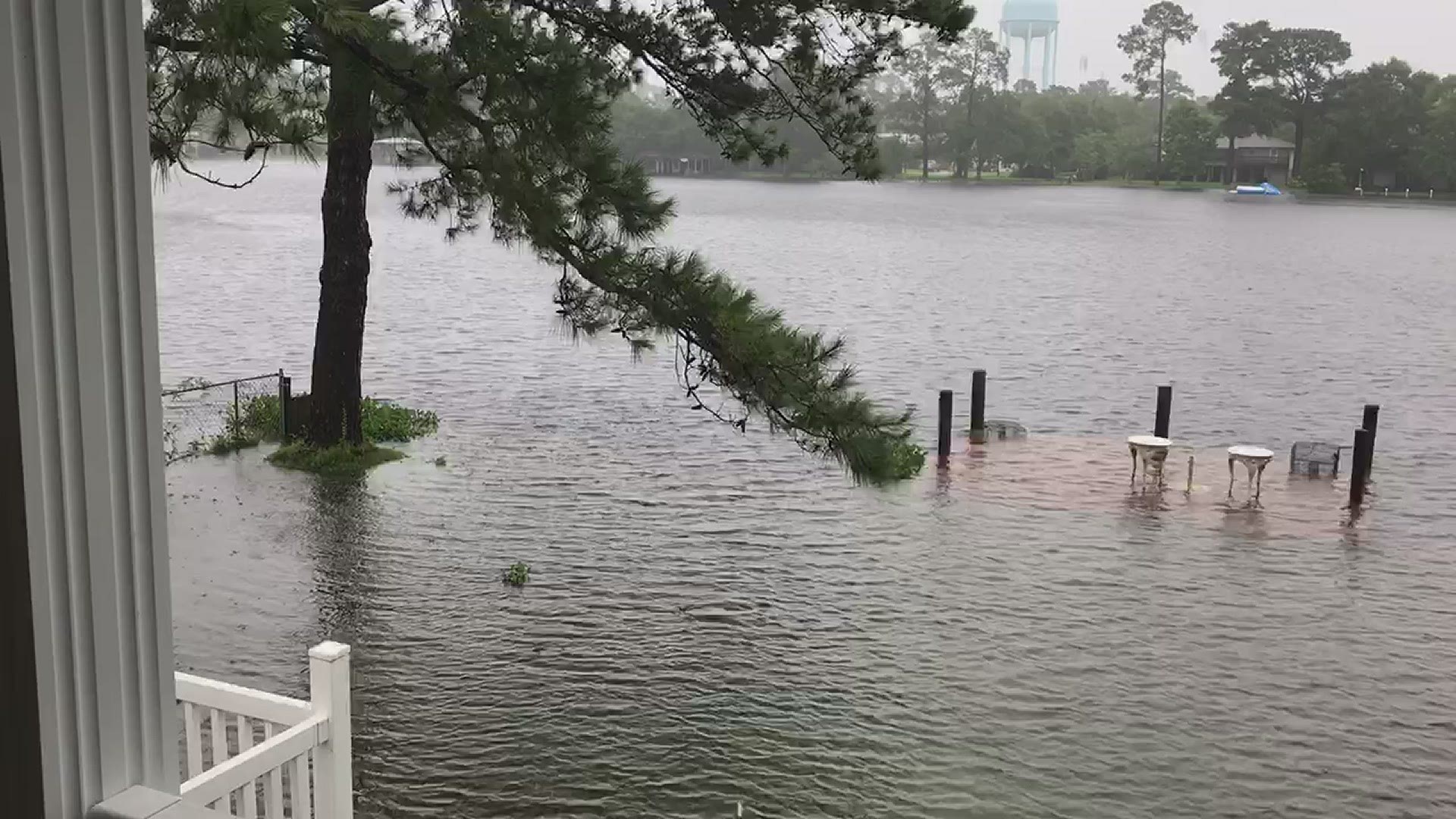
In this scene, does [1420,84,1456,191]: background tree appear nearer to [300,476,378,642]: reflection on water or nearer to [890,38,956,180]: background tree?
[890,38,956,180]: background tree

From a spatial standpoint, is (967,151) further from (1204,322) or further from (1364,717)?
(1364,717)

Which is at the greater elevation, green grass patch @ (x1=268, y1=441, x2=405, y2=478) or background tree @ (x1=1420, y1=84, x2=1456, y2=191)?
background tree @ (x1=1420, y1=84, x2=1456, y2=191)

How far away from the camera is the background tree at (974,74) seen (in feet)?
168

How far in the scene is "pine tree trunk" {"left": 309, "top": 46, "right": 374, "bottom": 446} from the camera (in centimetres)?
1343

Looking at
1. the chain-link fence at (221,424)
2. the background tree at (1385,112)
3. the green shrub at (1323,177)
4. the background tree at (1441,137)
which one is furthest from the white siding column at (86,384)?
the green shrub at (1323,177)

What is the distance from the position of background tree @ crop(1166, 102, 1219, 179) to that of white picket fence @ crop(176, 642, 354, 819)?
64062 mm

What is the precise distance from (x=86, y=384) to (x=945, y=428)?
14908 mm

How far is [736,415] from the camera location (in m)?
20.6

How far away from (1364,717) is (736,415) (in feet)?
42.4

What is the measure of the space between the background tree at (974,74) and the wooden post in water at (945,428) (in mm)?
35263

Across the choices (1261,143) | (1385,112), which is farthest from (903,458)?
(1261,143)

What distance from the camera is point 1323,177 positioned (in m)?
61.9

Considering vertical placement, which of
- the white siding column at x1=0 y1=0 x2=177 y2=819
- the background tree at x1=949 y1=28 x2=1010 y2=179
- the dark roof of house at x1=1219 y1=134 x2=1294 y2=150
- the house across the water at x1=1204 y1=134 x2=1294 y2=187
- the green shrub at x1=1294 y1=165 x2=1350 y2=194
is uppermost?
the background tree at x1=949 y1=28 x2=1010 y2=179

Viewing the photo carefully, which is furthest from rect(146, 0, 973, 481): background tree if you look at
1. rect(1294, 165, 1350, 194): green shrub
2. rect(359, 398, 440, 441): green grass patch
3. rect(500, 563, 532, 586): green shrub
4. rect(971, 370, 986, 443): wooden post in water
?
rect(1294, 165, 1350, 194): green shrub
